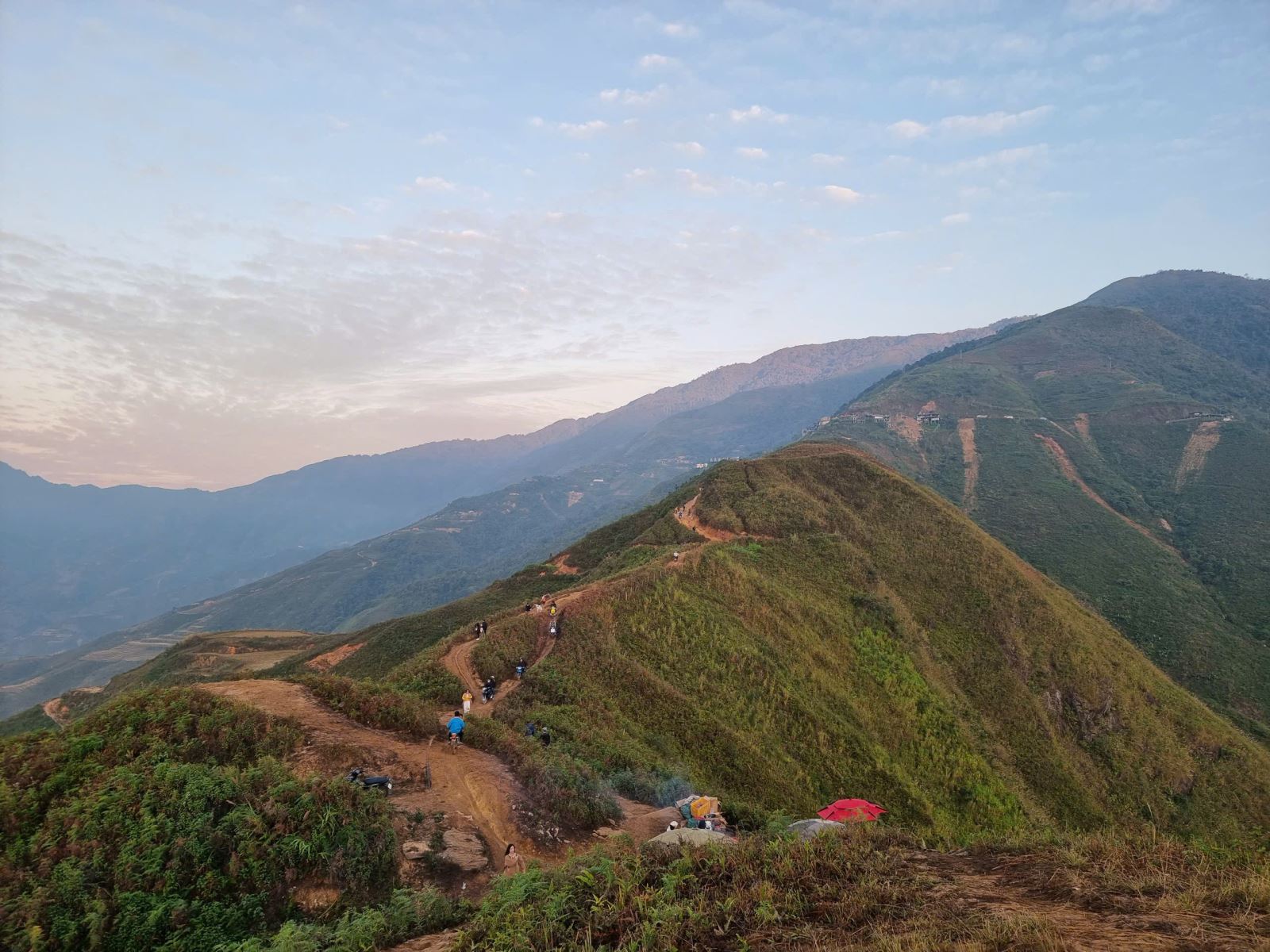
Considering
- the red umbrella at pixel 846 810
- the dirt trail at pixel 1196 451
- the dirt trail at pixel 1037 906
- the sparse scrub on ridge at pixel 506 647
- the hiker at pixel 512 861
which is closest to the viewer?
the dirt trail at pixel 1037 906

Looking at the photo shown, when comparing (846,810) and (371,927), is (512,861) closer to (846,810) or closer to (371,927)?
(371,927)

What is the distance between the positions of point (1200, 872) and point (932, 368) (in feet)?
547

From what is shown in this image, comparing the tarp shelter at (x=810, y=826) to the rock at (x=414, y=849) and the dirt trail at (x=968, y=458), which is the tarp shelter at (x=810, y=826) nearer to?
the rock at (x=414, y=849)

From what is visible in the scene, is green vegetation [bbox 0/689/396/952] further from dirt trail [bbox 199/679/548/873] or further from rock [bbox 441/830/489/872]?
dirt trail [bbox 199/679/548/873]

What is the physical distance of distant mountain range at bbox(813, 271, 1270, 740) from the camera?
52719 mm

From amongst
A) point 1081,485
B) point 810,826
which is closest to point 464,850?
point 810,826

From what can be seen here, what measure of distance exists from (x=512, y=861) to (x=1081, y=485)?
100 meters

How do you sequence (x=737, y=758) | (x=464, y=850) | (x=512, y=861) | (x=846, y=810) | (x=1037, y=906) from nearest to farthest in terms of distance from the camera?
(x=1037, y=906)
(x=464, y=850)
(x=512, y=861)
(x=846, y=810)
(x=737, y=758)

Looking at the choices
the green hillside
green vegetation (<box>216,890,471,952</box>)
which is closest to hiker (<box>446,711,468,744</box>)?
the green hillside

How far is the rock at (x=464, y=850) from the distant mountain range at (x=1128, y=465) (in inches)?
2270

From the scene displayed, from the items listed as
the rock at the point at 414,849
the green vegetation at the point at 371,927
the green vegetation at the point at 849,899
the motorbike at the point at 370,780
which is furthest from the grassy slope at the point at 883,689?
the green vegetation at the point at 849,899

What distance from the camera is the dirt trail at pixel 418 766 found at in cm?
1162

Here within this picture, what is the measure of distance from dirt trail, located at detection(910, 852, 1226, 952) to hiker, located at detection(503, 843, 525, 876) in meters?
7.07

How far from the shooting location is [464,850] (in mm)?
10539
